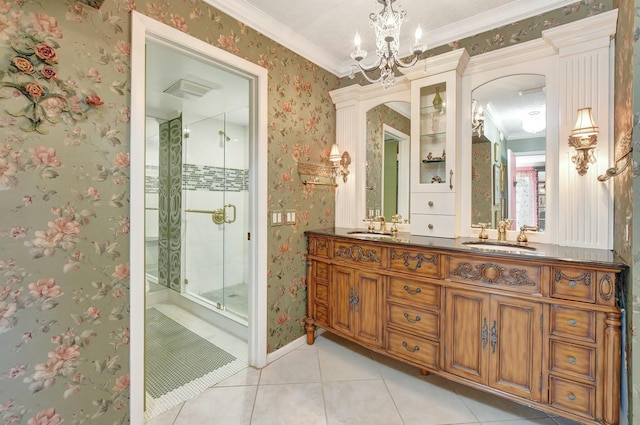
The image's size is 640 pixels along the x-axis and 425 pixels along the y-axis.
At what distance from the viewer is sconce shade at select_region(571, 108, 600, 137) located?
163cm

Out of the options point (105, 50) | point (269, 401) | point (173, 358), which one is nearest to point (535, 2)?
point (105, 50)

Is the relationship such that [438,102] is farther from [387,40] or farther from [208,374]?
[208,374]

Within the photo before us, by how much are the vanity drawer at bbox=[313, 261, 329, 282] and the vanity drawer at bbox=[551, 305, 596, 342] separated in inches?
59.0

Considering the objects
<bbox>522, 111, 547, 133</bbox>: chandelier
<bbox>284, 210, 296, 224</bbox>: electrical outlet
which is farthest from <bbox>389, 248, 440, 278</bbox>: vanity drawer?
<bbox>522, 111, 547, 133</bbox>: chandelier

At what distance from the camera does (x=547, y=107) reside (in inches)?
76.6

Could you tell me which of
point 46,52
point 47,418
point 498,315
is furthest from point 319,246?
point 46,52

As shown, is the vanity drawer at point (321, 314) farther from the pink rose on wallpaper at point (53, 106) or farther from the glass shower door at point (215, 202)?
the pink rose on wallpaper at point (53, 106)

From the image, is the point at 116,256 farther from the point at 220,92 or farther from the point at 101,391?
the point at 220,92

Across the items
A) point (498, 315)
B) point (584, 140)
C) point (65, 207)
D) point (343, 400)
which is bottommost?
point (343, 400)

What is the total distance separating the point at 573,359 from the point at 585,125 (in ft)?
4.11

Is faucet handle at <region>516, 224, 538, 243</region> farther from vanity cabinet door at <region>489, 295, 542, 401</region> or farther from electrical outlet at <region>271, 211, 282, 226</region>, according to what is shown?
electrical outlet at <region>271, 211, 282, 226</region>

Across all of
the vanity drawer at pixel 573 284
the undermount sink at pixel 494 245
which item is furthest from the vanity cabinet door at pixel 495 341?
the undermount sink at pixel 494 245

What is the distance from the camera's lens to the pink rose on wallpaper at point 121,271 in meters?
1.50

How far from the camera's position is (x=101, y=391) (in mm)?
1457
